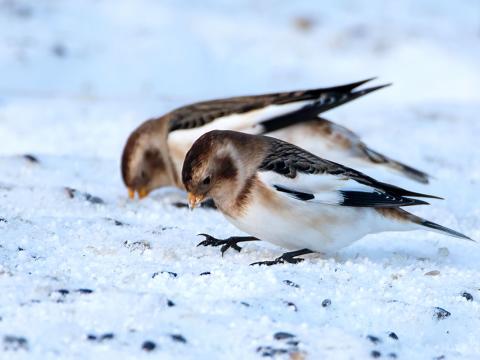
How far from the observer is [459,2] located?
1321 cm

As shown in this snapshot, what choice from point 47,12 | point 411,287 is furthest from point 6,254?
point 47,12

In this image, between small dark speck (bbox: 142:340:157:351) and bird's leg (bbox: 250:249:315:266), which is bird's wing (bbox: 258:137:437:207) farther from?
small dark speck (bbox: 142:340:157:351)

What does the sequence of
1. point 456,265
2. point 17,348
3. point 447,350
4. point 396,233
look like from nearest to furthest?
point 17,348, point 447,350, point 456,265, point 396,233

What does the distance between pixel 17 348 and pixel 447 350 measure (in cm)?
151

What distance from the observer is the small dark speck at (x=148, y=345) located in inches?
134

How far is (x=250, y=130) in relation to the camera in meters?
6.32

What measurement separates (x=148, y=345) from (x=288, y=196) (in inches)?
48.8

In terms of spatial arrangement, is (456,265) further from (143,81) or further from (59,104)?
(143,81)

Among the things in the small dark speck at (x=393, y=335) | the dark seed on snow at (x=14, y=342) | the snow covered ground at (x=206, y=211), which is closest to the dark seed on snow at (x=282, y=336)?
the snow covered ground at (x=206, y=211)

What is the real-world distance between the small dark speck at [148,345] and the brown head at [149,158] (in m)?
3.04

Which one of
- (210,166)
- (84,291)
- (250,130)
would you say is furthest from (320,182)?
(250,130)

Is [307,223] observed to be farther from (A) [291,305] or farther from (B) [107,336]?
(B) [107,336]

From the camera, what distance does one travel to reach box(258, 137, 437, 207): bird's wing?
14.7 ft

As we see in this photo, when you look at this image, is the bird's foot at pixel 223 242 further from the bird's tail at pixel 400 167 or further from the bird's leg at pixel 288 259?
the bird's tail at pixel 400 167
